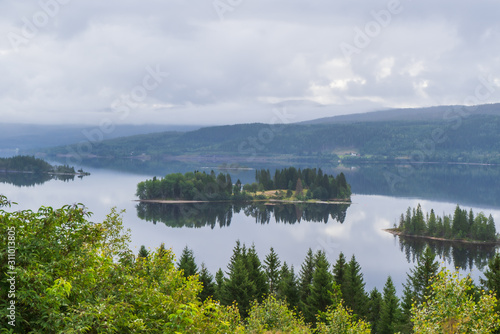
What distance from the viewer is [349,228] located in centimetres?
13750

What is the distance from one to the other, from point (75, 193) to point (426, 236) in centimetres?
11951

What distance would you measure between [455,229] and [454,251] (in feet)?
50.4

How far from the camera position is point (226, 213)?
166 metres

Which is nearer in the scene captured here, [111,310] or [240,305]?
[111,310]

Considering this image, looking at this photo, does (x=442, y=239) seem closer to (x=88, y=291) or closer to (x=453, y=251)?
(x=453, y=251)

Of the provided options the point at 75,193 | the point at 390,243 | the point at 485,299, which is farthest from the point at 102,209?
the point at 485,299

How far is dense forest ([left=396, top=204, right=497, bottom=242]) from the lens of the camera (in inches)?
4749

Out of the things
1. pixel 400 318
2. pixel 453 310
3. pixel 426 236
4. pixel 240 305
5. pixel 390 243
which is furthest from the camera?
pixel 426 236

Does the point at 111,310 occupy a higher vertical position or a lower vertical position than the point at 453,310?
higher

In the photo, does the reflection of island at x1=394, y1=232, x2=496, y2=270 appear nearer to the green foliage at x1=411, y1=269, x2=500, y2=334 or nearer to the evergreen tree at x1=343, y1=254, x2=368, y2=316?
the evergreen tree at x1=343, y1=254, x2=368, y2=316

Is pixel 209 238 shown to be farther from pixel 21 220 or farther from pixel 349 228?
pixel 21 220

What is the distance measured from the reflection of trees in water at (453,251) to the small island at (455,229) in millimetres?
3364

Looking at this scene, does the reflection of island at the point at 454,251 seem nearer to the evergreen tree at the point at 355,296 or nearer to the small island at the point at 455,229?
the small island at the point at 455,229

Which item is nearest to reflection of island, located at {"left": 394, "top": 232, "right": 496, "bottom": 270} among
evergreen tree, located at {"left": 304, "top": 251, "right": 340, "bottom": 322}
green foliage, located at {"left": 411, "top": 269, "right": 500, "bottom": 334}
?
evergreen tree, located at {"left": 304, "top": 251, "right": 340, "bottom": 322}
